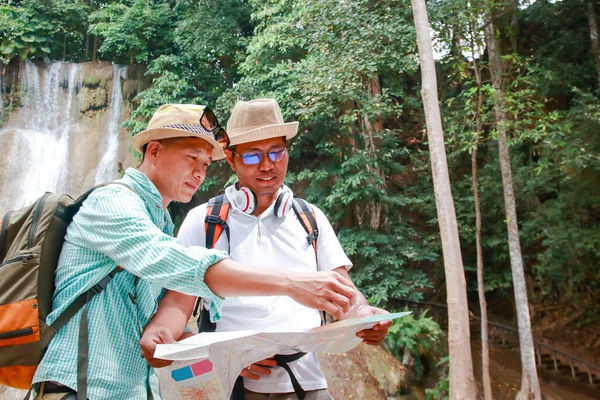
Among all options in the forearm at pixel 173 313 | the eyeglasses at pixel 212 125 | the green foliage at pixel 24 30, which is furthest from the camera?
the green foliage at pixel 24 30

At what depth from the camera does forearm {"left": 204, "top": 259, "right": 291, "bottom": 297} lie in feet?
3.80

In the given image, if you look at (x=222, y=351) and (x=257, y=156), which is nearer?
(x=222, y=351)

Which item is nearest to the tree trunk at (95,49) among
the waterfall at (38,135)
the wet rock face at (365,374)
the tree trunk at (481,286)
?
the waterfall at (38,135)

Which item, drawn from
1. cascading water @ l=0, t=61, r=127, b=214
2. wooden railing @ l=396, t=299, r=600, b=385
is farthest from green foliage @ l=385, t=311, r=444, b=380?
cascading water @ l=0, t=61, r=127, b=214

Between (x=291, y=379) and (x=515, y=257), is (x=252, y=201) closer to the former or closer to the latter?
(x=291, y=379)

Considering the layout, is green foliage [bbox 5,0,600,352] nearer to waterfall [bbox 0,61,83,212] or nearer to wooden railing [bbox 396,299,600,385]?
wooden railing [bbox 396,299,600,385]

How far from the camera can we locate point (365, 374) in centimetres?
632

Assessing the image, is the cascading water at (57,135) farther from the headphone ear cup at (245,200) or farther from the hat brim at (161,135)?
the hat brim at (161,135)

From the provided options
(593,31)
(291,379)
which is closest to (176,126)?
(291,379)

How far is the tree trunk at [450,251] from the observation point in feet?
20.0

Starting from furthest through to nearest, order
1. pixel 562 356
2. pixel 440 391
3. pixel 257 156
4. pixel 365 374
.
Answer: pixel 562 356 < pixel 440 391 < pixel 365 374 < pixel 257 156

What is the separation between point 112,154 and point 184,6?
504 centimetres

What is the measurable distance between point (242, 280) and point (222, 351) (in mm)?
221

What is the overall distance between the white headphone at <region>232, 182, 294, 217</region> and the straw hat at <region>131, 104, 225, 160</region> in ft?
1.33
